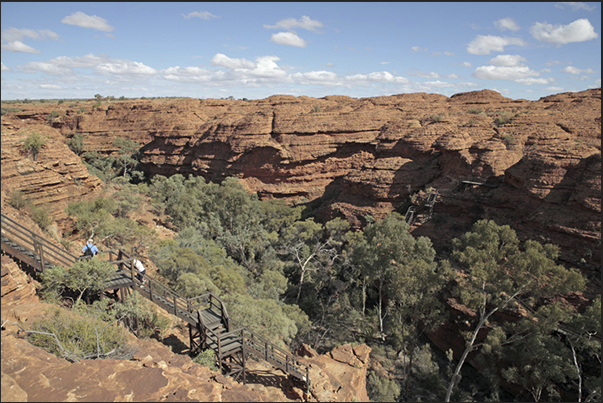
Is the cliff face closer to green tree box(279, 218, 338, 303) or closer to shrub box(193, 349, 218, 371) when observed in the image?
green tree box(279, 218, 338, 303)

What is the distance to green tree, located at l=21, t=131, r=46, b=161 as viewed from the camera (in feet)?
47.5

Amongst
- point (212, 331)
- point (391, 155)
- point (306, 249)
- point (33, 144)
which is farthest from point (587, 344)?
point (33, 144)

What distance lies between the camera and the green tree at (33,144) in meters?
14.5

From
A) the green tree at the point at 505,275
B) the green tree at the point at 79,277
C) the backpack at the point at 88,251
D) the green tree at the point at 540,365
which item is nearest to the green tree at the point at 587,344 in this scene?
the green tree at the point at 540,365

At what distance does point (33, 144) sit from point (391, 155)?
23.6 metres

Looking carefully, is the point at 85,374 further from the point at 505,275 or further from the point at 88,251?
the point at 505,275

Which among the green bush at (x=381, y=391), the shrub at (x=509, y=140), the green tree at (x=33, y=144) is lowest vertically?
the green bush at (x=381, y=391)

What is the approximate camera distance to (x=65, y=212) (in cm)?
1445

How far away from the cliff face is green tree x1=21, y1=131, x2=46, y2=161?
1.25 feet

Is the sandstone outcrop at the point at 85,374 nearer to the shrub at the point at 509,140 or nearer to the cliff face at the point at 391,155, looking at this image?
the cliff face at the point at 391,155

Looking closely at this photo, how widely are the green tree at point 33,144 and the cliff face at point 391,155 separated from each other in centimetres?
38

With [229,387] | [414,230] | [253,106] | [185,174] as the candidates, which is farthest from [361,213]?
[253,106]

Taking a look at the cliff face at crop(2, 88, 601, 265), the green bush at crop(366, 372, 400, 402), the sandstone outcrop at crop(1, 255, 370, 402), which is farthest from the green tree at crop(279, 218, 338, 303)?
the sandstone outcrop at crop(1, 255, 370, 402)

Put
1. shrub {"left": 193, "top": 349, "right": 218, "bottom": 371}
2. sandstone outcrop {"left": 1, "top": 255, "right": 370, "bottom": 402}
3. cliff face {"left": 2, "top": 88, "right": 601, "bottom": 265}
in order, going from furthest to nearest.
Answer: cliff face {"left": 2, "top": 88, "right": 601, "bottom": 265} < shrub {"left": 193, "top": 349, "right": 218, "bottom": 371} < sandstone outcrop {"left": 1, "top": 255, "right": 370, "bottom": 402}
